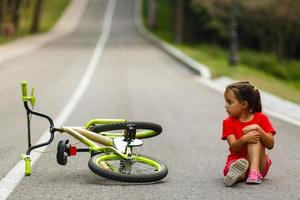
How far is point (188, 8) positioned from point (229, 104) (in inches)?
1839

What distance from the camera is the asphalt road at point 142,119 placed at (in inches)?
260

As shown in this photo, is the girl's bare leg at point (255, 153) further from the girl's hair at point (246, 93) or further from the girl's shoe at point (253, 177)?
the girl's hair at point (246, 93)

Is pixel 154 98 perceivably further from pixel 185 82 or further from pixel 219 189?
pixel 219 189

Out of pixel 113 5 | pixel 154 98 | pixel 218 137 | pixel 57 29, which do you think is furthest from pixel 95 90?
pixel 113 5

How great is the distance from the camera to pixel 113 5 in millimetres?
81812

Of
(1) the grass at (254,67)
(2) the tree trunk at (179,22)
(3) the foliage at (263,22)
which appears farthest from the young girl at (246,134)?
(2) the tree trunk at (179,22)

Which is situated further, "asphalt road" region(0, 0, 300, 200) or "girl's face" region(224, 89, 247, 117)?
"girl's face" region(224, 89, 247, 117)

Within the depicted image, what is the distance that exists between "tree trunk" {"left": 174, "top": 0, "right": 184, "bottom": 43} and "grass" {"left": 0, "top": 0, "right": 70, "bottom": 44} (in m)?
10.9

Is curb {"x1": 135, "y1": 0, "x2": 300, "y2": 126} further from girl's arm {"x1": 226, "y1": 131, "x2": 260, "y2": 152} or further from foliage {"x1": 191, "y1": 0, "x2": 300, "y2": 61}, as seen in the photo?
foliage {"x1": 191, "y1": 0, "x2": 300, "y2": 61}

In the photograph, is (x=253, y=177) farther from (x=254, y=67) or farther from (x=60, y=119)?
(x=254, y=67)

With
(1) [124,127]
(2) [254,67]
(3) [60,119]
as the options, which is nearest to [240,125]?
(1) [124,127]

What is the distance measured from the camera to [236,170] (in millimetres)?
6645

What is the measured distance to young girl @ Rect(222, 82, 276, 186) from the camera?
22.2 ft

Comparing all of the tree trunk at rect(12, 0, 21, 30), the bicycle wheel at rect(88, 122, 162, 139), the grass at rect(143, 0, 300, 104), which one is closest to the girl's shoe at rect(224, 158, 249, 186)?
the bicycle wheel at rect(88, 122, 162, 139)
